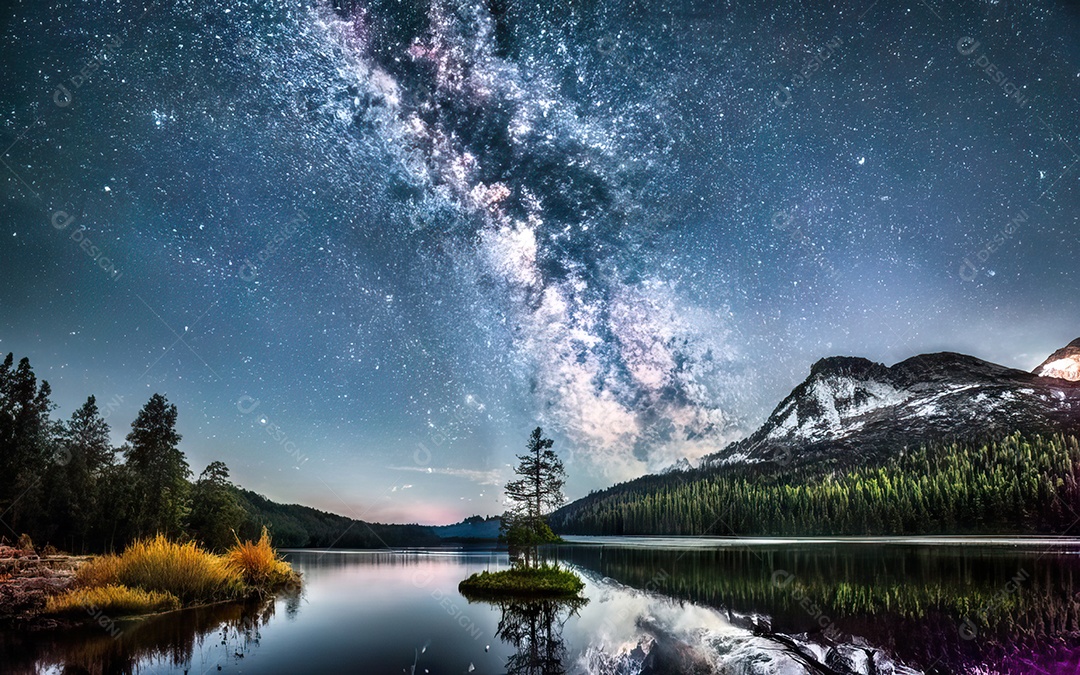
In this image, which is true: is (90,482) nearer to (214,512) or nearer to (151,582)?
(214,512)

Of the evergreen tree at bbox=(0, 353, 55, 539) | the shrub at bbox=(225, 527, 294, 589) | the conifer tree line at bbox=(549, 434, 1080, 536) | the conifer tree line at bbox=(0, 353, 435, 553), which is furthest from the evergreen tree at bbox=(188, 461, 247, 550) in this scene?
the conifer tree line at bbox=(549, 434, 1080, 536)

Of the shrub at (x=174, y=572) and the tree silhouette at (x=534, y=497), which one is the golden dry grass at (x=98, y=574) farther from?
the tree silhouette at (x=534, y=497)

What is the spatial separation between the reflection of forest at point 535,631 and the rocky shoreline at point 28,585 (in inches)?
492

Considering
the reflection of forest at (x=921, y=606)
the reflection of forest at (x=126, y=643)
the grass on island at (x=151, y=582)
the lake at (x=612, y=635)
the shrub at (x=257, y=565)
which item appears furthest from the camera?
the shrub at (x=257, y=565)

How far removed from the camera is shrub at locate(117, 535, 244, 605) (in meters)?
19.4

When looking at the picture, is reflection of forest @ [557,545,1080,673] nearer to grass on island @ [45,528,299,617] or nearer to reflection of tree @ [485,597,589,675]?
reflection of tree @ [485,597,589,675]

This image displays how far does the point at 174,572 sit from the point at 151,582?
35.6 inches

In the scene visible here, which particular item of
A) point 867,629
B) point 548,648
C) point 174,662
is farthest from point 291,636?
point 867,629

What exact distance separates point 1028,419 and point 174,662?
9624 inches

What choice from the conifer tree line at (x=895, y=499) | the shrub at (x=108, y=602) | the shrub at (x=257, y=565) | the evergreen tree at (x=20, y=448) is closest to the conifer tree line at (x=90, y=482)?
the evergreen tree at (x=20, y=448)

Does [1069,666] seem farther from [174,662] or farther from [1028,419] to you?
[1028,419]

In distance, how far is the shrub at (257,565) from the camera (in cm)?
2616

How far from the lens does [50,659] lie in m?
11.7

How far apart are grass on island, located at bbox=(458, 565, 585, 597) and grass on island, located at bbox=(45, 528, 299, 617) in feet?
38.6
